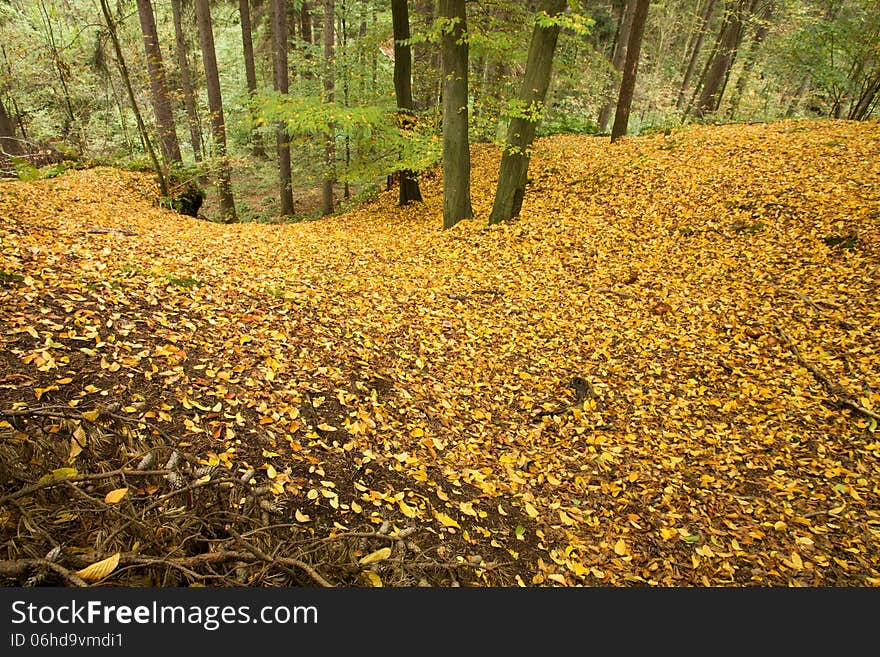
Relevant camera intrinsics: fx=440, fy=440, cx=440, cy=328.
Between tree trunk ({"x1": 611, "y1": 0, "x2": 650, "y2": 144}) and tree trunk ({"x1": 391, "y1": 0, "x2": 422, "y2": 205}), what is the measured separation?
18.7 ft

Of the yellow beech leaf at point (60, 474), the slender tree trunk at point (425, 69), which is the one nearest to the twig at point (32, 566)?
the yellow beech leaf at point (60, 474)

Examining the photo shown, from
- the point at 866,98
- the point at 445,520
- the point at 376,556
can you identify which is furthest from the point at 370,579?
the point at 866,98

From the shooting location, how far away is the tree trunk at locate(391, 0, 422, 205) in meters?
9.80

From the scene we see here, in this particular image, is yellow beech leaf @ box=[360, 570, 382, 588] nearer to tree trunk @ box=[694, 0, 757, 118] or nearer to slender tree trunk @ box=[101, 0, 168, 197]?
slender tree trunk @ box=[101, 0, 168, 197]

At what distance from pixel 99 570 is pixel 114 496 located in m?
0.50

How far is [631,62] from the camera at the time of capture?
1146cm

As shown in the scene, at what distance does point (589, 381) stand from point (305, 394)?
3.22 meters

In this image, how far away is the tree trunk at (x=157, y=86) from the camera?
1051 cm

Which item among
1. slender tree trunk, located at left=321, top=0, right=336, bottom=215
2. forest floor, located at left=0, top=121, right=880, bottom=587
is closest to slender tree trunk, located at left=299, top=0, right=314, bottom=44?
slender tree trunk, located at left=321, top=0, right=336, bottom=215

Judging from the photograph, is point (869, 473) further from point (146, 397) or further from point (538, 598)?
point (146, 397)

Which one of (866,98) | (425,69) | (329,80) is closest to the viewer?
(329,80)

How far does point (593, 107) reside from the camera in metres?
22.4

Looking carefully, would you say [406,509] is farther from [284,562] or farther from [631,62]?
[631,62]

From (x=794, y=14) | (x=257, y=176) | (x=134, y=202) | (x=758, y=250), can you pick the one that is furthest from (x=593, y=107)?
(x=134, y=202)
